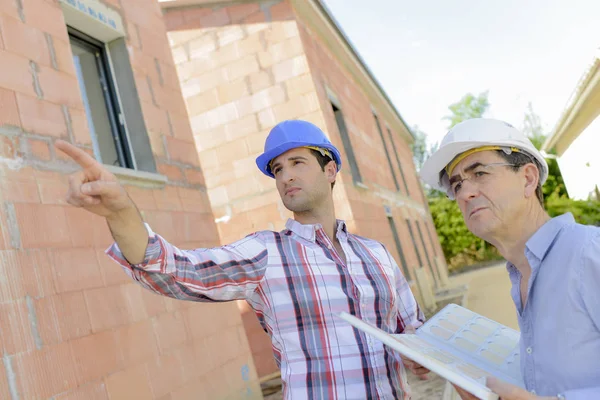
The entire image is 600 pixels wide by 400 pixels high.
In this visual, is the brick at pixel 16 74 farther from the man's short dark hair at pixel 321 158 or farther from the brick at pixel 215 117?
the brick at pixel 215 117

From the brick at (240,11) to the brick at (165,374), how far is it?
618 cm

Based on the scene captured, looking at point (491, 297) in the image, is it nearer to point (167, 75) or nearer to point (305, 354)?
point (167, 75)

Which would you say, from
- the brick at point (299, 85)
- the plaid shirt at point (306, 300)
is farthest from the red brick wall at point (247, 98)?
the plaid shirt at point (306, 300)

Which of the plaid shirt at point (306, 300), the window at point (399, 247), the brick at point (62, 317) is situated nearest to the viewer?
the plaid shirt at point (306, 300)

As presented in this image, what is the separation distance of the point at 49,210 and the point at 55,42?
1.31 meters

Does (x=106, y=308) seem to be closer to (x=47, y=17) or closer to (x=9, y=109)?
(x=9, y=109)

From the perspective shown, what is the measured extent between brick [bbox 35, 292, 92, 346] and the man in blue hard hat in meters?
1.34

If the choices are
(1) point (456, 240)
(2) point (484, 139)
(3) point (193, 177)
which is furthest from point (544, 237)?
(1) point (456, 240)

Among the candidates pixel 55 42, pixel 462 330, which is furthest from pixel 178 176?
pixel 462 330

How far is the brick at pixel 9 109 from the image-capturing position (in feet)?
10.2

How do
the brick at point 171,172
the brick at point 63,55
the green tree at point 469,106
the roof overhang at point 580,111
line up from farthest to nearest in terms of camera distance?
1. the green tree at point 469,106
2. the roof overhang at point 580,111
3. the brick at point 171,172
4. the brick at point 63,55

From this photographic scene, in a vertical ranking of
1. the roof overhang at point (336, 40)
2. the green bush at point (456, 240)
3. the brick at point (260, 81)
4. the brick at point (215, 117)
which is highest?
the roof overhang at point (336, 40)

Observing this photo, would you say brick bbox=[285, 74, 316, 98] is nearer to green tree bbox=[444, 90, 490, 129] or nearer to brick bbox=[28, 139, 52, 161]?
brick bbox=[28, 139, 52, 161]

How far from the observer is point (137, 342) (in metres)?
3.67
